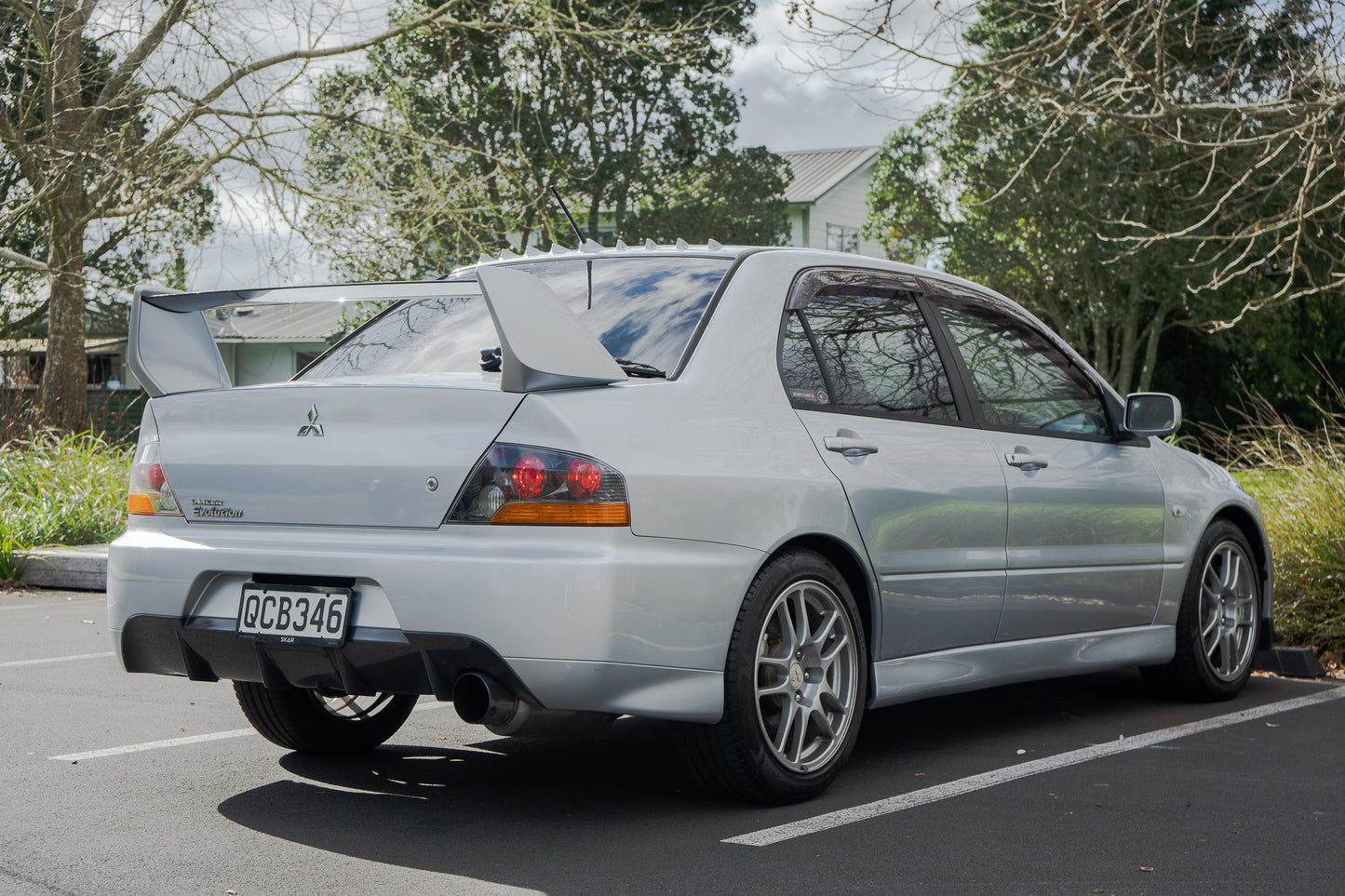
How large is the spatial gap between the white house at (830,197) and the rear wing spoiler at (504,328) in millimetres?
34781

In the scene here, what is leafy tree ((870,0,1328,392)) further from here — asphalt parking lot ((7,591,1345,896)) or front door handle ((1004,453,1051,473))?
asphalt parking lot ((7,591,1345,896))

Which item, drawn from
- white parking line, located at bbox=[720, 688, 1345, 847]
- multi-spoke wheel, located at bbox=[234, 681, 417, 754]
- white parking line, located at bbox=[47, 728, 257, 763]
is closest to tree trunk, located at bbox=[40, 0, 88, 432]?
white parking line, located at bbox=[47, 728, 257, 763]

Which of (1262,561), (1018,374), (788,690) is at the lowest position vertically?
(788,690)

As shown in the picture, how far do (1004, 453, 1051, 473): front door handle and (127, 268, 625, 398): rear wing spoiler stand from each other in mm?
1792

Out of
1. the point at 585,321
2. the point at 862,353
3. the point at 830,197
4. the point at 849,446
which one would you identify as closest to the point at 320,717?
the point at 585,321

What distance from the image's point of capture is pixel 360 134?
54.0 feet

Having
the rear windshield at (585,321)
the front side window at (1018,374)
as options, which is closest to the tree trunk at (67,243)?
the rear windshield at (585,321)

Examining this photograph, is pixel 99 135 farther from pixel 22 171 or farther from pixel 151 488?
pixel 151 488

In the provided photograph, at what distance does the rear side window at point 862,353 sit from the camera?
4520 millimetres

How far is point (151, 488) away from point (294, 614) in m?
0.72

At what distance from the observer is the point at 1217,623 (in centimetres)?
630

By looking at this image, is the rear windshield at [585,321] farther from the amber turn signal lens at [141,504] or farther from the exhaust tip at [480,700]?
the exhaust tip at [480,700]

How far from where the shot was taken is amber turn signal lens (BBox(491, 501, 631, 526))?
146 inches

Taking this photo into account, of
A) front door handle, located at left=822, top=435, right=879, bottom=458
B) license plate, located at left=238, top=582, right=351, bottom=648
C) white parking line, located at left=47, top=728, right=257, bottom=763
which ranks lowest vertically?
white parking line, located at left=47, top=728, right=257, bottom=763
